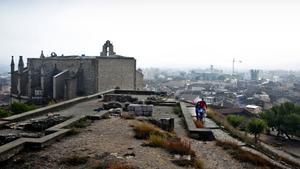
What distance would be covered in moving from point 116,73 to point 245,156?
83.9 ft

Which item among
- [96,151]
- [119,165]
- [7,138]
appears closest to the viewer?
[119,165]

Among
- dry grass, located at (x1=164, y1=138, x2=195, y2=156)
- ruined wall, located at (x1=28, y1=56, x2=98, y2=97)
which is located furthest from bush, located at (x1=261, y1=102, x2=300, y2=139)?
dry grass, located at (x1=164, y1=138, x2=195, y2=156)

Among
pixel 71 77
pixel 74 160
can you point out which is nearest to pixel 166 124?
pixel 74 160

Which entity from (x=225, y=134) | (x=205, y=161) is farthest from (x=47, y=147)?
(x=225, y=134)

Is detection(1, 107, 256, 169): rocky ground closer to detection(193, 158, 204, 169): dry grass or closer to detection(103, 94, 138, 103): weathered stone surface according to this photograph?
detection(193, 158, 204, 169): dry grass

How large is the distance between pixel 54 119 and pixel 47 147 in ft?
12.1

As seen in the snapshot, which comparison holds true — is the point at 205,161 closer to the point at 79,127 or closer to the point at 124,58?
the point at 79,127

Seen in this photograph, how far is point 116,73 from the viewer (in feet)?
111

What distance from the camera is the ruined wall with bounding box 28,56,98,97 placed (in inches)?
1266

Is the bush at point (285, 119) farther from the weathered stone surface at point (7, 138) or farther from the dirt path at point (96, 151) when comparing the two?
the weathered stone surface at point (7, 138)

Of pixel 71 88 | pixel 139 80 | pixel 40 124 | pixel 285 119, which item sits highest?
pixel 139 80

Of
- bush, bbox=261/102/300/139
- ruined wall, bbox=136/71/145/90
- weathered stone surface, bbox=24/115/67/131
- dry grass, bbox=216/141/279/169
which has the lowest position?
bush, bbox=261/102/300/139

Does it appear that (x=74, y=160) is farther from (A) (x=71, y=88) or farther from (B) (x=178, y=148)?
(A) (x=71, y=88)

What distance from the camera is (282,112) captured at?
34.3 metres
